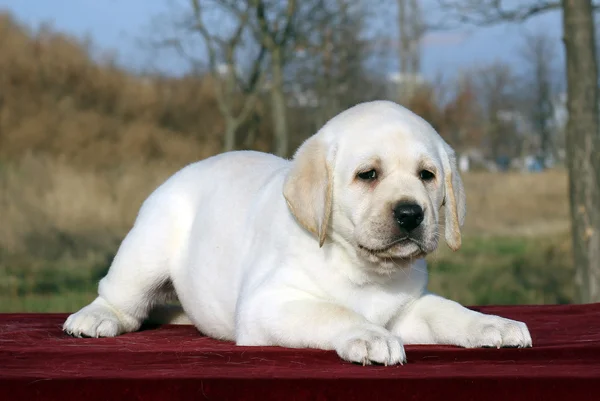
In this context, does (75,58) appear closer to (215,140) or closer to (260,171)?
Answer: (215,140)

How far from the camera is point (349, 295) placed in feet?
11.7

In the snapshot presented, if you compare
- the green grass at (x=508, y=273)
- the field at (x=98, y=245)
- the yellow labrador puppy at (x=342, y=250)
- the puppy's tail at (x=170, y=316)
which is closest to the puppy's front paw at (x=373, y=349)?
the yellow labrador puppy at (x=342, y=250)

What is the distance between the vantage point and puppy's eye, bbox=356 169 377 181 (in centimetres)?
348

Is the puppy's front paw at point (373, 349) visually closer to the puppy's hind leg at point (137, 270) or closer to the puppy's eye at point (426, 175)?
the puppy's eye at point (426, 175)

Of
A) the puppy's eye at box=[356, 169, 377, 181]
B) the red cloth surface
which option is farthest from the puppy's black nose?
the red cloth surface

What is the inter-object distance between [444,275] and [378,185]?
8.54 m

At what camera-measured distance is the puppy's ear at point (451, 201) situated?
371 centimetres

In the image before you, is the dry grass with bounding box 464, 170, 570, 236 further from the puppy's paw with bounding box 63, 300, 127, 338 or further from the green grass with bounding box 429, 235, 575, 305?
the puppy's paw with bounding box 63, 300, 127, 338

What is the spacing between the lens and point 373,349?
2.83m

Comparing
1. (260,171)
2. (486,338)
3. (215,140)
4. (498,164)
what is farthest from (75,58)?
(498,164)

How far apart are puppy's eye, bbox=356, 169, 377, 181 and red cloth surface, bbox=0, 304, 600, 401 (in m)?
0.68

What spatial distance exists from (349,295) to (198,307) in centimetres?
97

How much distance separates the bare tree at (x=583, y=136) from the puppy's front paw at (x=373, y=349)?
4.83 m
